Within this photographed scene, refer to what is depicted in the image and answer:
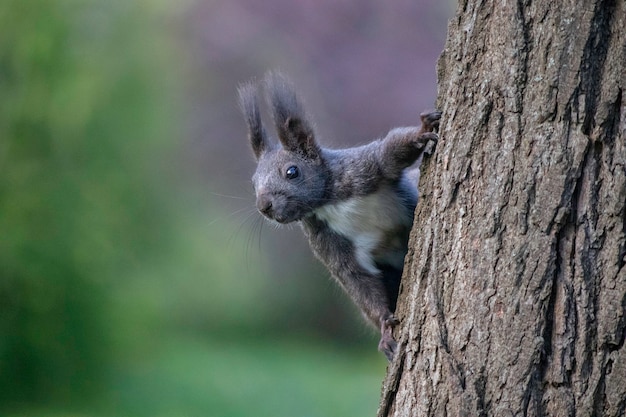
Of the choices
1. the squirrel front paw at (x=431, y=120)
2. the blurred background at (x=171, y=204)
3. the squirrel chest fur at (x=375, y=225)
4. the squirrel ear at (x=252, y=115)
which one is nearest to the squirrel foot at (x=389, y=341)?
the squirrel chest fur at (x=375, y=225)

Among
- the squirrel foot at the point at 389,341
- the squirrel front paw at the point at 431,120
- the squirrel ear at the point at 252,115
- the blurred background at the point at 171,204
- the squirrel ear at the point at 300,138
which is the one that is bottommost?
the squirrel foot at the point at 389,341

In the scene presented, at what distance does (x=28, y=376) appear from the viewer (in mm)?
6039

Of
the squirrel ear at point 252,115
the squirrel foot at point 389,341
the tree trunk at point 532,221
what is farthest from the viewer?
the squirrel ear at point 252,115

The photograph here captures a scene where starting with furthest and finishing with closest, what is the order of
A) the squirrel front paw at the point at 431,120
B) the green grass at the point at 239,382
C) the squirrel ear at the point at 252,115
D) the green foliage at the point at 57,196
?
1. the green grass at the point at 239,382
2. the green foliage at the point at 57,196
3. the squirrel ear at the point at 252,115
4. the squirrel front paw at the point at 431,120

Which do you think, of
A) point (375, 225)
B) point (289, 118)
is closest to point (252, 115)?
point (289, 118)

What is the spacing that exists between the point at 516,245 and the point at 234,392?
204 inches

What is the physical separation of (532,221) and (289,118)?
1284 millimetres

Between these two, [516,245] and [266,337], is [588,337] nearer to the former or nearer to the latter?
[516,245]

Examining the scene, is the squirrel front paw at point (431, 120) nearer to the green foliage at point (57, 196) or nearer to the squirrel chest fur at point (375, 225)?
the squirrel chest fur at point (375, 225)

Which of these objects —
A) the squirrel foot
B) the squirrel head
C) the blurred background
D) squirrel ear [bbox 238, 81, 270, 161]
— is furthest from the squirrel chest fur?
the blurred background

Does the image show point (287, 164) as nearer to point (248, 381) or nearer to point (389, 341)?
point (389, 341)

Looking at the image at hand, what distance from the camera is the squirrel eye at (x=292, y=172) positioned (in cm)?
326

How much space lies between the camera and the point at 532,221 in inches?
86.5

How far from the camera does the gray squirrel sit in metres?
3.09
